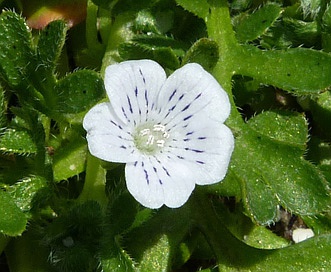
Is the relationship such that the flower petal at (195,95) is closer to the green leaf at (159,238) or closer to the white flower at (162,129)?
the white flower at (162,129)

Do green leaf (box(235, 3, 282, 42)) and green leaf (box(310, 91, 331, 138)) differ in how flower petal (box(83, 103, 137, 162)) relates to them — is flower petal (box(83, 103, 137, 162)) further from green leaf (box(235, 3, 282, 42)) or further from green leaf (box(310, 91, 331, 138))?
green leaf (box(310, 91, 331, 138))

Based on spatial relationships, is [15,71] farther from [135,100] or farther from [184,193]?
[184,193]

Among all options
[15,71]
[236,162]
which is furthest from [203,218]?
[15,71]

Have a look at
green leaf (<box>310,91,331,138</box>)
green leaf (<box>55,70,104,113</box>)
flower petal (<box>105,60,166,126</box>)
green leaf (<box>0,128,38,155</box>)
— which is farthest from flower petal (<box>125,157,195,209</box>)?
green leaf (<box>310,91,331,138</box>)

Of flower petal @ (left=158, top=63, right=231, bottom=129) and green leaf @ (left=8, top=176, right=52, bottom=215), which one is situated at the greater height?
flower petal @ (left=158, top=63, right=231, bottom=129)

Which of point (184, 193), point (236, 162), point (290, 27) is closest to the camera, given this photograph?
point (184, 193)

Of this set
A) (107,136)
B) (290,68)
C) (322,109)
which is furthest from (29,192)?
(322,109)

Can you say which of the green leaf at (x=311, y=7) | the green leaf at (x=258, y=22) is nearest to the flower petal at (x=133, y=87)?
the green leaf at (x=258, y=22)
